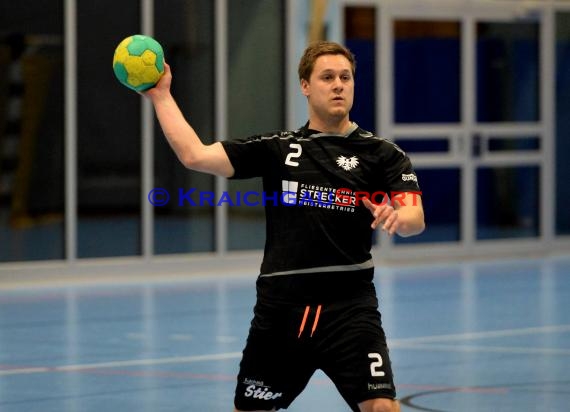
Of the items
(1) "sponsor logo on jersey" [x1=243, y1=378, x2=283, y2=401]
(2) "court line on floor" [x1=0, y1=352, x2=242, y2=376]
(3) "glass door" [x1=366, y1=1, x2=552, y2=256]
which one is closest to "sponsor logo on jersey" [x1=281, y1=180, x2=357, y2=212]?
(1) "sponsor logo on jersey" [x1=243, y1=378, x2=283, y2=401]

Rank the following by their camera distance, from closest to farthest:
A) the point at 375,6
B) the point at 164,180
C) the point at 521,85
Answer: the point at 164,180 → the point at 375,6 → the point at 521,85

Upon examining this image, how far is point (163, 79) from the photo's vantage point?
5430mm

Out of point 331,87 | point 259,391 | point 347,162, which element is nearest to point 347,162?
point 347,162

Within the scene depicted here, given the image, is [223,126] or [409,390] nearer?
[409,390]

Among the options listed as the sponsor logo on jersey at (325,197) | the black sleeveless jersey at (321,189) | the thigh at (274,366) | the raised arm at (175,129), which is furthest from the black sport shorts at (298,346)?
the raised arm at (175,129)

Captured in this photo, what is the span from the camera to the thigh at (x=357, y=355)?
5438 millimetres

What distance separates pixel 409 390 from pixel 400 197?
10.5 ft

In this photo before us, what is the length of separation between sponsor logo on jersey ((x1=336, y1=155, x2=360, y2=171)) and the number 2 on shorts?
78 cm

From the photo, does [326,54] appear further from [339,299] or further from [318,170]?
[339,299]

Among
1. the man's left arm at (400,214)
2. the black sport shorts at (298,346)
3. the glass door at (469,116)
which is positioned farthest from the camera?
the glass door at (469,116)

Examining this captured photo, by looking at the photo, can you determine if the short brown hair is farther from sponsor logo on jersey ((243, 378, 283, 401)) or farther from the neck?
sponsor logo on jersey ((243, 378, 283, 401))

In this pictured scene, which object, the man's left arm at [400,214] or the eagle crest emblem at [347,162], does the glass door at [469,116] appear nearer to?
the eagle crest emblem at [347,162]

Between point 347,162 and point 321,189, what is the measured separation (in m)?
0.16

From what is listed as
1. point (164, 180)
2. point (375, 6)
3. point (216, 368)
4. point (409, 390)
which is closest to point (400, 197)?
point (409, 390)
